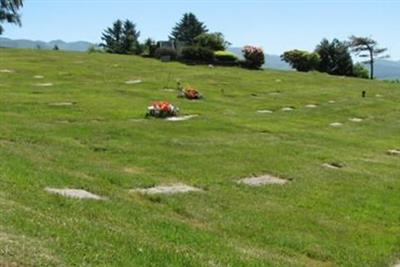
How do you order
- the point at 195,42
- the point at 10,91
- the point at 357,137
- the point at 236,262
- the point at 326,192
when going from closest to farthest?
the point at 236,262
the point at 326,192
the point at 357,137
the point at 10,91
the point at 195,42

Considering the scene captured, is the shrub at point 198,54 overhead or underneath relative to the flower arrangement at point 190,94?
overhead

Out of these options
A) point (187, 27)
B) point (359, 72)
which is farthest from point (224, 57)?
point (187, 27)

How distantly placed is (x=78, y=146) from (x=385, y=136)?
13408 millimetres

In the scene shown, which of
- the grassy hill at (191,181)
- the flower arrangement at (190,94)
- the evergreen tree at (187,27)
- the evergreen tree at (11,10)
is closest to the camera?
the grassy hill at (191,181)

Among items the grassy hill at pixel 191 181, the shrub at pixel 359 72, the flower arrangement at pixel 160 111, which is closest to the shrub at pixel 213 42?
the shrub at pixel 359 72

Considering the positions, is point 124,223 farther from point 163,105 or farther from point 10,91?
point 10,91

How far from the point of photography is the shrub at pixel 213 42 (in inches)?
2356

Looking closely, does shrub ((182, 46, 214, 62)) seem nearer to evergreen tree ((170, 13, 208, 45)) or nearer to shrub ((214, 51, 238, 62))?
shrub ((214, 51, 238, 62))

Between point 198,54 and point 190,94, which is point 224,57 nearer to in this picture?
point 198,54

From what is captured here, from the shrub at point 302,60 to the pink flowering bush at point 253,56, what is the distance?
6.56 meters

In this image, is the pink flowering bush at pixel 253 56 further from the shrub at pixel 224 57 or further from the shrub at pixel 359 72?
the shrub at pixel 359 72

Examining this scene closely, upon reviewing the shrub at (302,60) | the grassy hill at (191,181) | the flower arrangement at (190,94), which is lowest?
the grassy hill at (191,181)

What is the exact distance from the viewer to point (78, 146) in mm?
17750

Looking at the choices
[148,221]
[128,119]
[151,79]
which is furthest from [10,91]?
[148,221]
